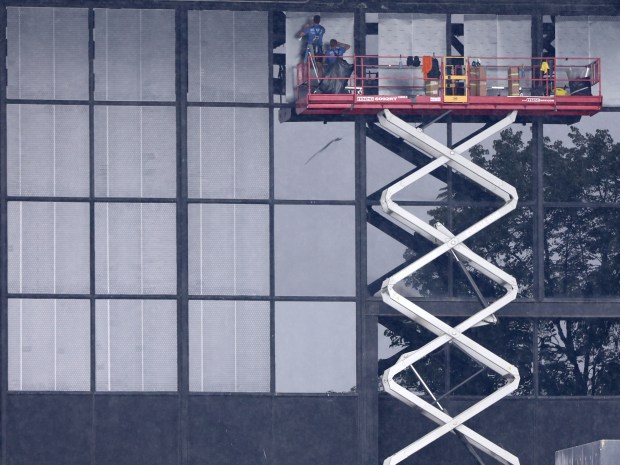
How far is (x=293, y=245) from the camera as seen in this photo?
30.4 meters

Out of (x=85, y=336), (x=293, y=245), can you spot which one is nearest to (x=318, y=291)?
(x=293, y=245)

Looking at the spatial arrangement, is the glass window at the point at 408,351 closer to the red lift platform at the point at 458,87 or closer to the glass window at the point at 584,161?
the glass window at the point at 584,161

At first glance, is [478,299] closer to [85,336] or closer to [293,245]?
[293,245]

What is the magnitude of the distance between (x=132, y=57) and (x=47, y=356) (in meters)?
7.50

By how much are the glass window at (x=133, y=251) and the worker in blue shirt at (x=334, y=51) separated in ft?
18.0

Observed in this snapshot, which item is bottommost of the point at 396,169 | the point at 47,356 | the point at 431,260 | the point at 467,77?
the point at 47,356

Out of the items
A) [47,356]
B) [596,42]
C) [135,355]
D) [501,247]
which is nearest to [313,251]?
[501,247]

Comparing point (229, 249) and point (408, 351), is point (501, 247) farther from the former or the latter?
point (229, 249)

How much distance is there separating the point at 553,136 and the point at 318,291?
22.7 ft

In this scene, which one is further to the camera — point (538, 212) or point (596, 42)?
point (596, 42)

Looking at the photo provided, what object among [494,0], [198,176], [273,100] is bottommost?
[198,176]

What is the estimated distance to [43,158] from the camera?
30234 millimetres

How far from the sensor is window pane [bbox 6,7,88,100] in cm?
3031

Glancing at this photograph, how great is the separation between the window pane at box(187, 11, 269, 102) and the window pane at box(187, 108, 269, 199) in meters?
0.47
